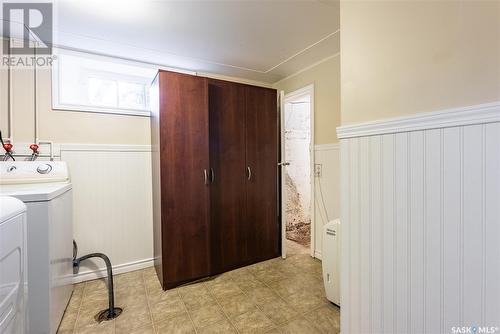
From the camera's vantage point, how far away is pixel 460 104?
0.83 m

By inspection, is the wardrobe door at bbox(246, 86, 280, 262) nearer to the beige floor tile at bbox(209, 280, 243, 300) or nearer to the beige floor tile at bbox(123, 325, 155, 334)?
the beige floor tile at bbox(209, 280, 243, 300)

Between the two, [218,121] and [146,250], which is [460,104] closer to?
[218,121]

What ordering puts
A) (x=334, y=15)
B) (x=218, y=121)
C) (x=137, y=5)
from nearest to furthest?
(x=137, y=5)
(x=334, y=15)
(x=218, y=121)

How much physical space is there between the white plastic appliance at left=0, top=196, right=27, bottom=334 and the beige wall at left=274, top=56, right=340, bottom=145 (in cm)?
243

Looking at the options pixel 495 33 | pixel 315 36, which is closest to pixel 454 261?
pixel 495 33

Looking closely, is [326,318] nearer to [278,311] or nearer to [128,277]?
[278,311]

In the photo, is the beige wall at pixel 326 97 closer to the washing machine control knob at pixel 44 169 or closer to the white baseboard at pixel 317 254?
the white baseboard at pixel 317 254

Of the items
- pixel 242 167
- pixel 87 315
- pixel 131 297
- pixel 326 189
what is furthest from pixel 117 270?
pixel 326 189

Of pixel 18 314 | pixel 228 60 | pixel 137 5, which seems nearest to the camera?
pixel 18 314

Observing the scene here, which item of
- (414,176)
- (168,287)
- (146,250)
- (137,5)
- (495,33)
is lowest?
(168,287)

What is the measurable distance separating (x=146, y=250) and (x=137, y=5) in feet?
7.25

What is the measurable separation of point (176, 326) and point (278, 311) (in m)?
0.72

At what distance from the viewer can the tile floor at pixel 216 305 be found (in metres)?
1.58

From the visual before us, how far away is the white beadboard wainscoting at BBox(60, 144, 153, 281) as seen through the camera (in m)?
2.21
